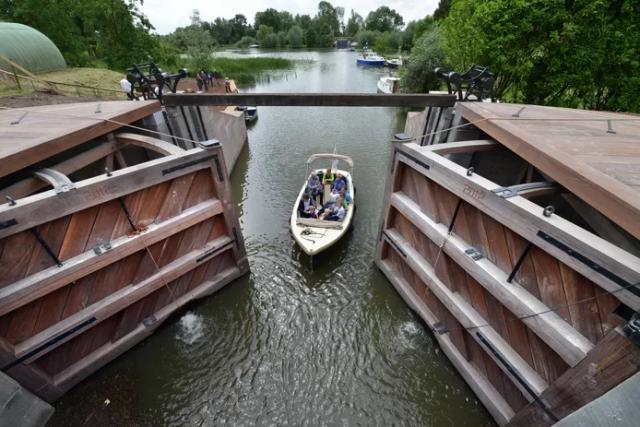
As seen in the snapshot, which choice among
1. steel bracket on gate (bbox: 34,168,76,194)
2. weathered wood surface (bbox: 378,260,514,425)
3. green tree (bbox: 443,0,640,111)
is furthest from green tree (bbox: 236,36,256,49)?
weathered wood surface (bbox: 378,260,514,425)

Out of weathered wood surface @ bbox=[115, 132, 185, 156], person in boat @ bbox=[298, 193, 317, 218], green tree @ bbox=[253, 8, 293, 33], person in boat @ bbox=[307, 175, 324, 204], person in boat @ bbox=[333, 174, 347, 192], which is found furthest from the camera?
green tree @ bbox=[253, 8, 293, 33]

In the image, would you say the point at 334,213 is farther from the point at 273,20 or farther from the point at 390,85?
the point at 273,20

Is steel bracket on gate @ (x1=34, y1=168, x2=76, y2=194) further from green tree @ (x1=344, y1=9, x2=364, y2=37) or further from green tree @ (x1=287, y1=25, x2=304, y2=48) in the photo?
green tree @ (x1=344, y1=9, x2=364, y2=37)

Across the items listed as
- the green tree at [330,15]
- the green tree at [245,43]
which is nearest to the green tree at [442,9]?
the green tree at [245,43]

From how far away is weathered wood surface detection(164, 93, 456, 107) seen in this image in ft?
24.2

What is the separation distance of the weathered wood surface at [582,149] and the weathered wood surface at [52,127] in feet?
27.2

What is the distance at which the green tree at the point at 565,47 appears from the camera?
31.6 feet

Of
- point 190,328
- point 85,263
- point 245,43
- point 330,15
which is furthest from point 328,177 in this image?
point 330,15

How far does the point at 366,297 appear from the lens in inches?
320

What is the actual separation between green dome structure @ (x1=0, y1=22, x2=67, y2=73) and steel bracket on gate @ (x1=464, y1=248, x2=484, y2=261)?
2957cm

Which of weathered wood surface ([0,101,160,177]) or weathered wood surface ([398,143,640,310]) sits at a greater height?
weathered wood surface ([0,101,160,177])

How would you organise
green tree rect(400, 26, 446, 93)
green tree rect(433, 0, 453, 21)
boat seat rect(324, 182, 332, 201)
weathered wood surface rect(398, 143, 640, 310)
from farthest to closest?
green tree rect(433, 0, 453, 21) → green tree rect(400, 26, 446, 93) → boat seat rect(324, 182, 332, 201) → weathered wood surface rect(398, 143, 640, 310)

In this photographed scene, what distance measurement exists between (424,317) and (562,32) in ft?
36.1

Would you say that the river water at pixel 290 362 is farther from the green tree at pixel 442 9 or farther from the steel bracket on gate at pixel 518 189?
the green tree at pixel 442 9
